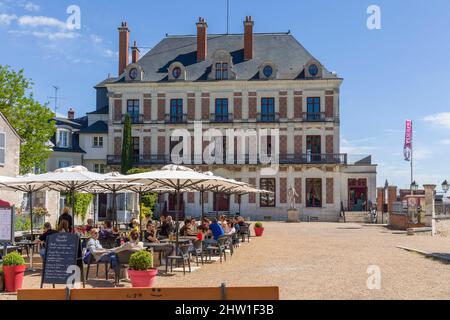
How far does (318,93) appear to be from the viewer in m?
40.9

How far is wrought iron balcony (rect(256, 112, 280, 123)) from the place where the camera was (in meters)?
41.2

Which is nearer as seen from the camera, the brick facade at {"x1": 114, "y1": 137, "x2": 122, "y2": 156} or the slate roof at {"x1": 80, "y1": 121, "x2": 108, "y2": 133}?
the brick facade at {"x1": 114, "y1": 137, "x2": 122, "y2": 156}

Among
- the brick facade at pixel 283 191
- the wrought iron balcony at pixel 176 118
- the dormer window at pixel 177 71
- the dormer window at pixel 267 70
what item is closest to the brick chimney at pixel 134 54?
Answer: the dormer window at pixel 177 71

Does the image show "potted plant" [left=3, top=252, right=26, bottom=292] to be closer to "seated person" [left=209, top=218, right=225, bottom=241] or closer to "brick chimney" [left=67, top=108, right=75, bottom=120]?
"seated person" [left=209, top=218, right=225, bottom=241]

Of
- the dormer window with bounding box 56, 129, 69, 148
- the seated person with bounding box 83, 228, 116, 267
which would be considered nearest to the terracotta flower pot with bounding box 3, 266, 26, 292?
the seated person with bounding box 83, 228, 116, 267

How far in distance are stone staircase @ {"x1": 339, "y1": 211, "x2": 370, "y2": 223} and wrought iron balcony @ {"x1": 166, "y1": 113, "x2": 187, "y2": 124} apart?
1426 cm

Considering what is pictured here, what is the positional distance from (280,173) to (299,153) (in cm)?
210

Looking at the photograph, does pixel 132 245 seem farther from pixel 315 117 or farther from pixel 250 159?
pixel 315 117

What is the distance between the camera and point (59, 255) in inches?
383

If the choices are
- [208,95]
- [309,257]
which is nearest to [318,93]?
[208,95]

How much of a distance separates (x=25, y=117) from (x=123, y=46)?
12.4 metres

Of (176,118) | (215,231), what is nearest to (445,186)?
(176,118)

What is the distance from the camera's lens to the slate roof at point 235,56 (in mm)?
42250
